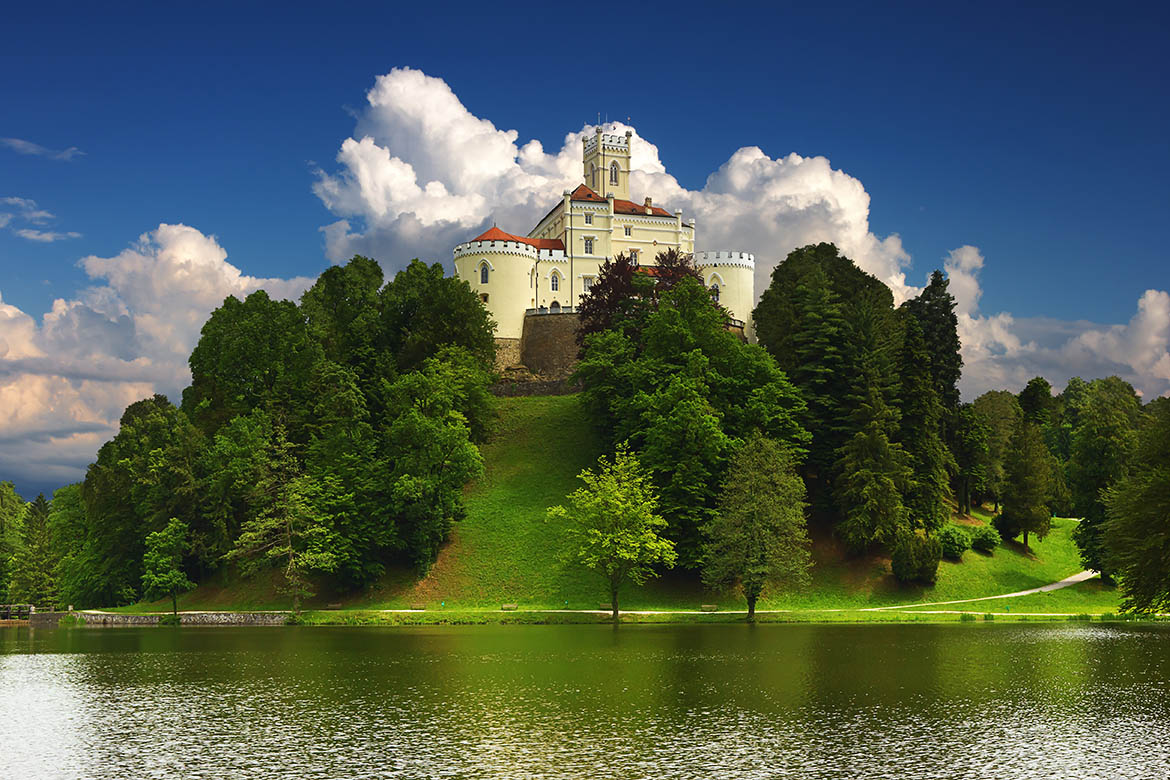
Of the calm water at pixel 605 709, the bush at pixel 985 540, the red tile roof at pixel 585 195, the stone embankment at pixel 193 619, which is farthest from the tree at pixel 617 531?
the red tile roof at pixel 585 195

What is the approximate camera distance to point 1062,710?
2508cm

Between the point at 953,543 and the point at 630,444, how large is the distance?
788 inches

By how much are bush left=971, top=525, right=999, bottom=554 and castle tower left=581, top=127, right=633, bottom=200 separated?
60.1 m

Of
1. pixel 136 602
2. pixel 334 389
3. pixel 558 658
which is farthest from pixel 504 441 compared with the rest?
pixel 558 658

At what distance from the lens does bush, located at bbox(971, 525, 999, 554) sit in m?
62.8

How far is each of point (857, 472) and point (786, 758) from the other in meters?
40.6

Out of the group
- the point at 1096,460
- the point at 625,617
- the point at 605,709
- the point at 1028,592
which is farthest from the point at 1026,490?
the point at 605,709

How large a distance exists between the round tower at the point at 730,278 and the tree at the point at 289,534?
52219 millimetres

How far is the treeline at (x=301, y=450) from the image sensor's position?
60.9 m

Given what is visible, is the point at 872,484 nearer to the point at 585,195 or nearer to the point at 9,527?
the point at 585,195

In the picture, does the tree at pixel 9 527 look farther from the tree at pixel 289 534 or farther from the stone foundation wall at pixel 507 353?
the stone foundation wall at pixel 507 353

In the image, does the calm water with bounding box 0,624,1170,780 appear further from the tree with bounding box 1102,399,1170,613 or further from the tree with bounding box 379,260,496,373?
the tree with bounding box 379,260,496,373

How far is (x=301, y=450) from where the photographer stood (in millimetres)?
68812

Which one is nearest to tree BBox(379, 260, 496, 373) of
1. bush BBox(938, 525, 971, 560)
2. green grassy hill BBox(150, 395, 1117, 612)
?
green grassy hill BBox(150, 395, 1117, 612)
